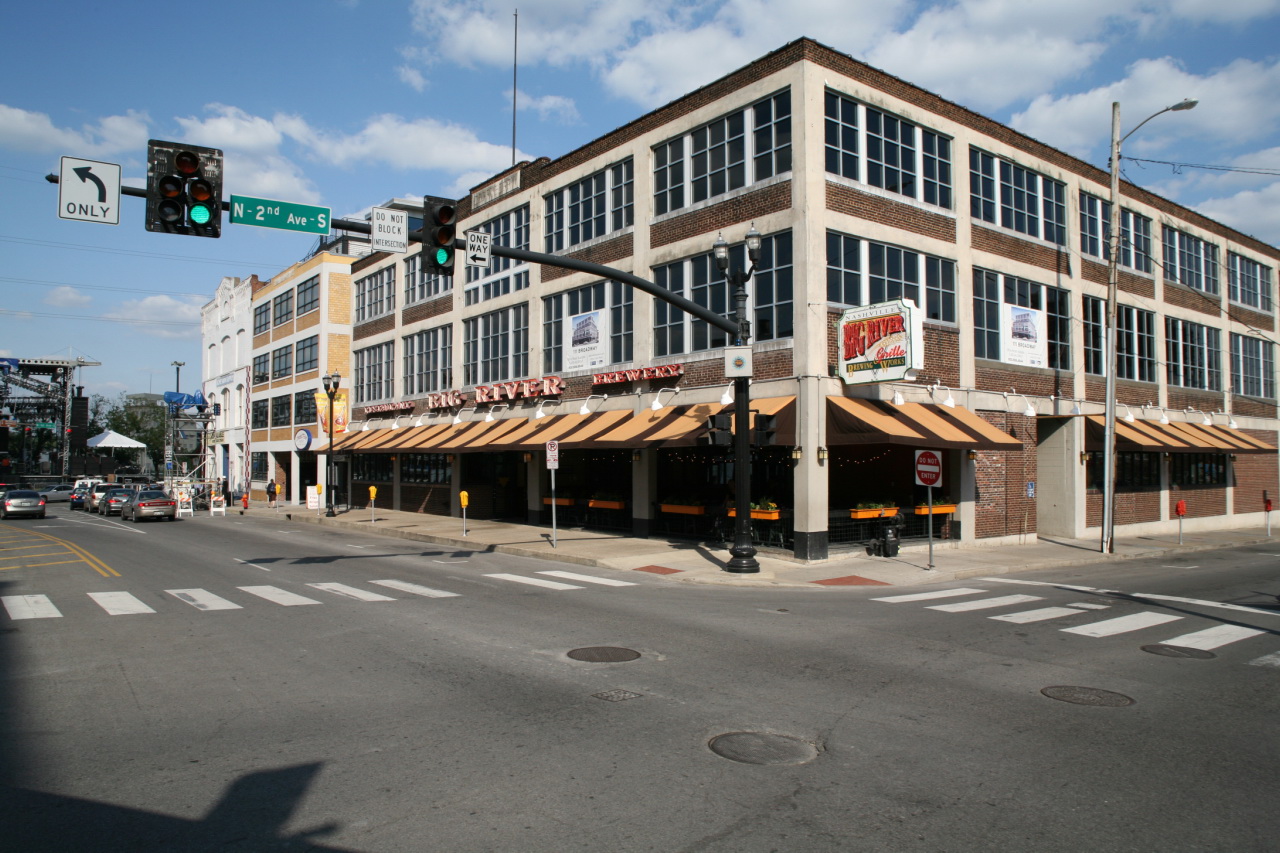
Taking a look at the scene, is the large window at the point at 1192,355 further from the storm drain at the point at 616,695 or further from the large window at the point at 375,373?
the large window at the point at 375,373

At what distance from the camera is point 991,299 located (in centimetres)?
2408

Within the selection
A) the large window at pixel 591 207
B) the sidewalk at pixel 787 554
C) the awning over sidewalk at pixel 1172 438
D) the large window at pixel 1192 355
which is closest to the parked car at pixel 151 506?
the sidewalk at pixel 787 554

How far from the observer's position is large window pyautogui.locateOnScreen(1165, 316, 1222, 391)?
32094 mm

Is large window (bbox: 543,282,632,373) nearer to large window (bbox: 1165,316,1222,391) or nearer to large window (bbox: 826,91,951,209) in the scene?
large window (bbox: 826,91,951,209)

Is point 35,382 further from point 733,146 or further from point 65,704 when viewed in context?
point 65,704

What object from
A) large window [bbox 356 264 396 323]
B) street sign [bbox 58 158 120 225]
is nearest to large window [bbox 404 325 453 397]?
large window [bbox 356 264 396 323]

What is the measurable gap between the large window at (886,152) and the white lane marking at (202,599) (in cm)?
1569

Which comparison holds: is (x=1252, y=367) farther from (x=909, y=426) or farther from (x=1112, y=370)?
(x=909, y=426)

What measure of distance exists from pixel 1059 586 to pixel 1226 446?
67.8 feet

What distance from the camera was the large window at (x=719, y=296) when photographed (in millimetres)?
20078

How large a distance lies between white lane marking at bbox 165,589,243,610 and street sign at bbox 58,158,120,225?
5.61 m

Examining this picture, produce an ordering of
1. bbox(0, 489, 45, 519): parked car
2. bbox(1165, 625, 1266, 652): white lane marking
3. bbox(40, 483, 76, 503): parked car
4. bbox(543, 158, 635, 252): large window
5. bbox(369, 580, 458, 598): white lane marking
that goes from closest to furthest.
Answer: bbox(1165, 625, 1266, 652): white lane marking → bbox(369, 580, 458, 598): white lane marking → bbox(543, 158, 635, 252): large window → bbox(0, 489, 45, 519): parked car → bbox(40, 483, 76, 503): parked car

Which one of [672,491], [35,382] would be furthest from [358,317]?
[35,382]

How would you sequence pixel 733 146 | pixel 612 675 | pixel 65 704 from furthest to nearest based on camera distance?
pixel 733 146 → pixel 612 675 → pixel 65 704
